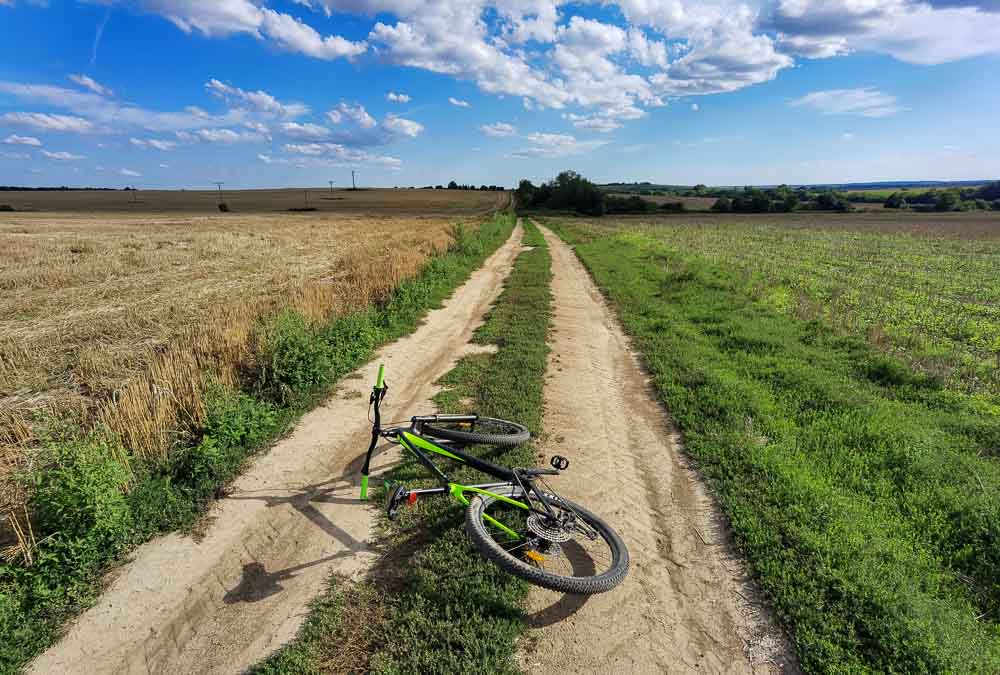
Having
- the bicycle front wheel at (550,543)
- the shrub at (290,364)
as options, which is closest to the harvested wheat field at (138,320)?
the shrub at (290,364)

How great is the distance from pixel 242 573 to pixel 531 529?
2569 mm

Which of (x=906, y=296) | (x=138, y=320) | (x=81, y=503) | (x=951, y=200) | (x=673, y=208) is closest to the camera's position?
(x=81, y=503)

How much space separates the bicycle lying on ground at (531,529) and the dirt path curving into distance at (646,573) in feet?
0.83

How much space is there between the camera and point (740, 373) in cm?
818

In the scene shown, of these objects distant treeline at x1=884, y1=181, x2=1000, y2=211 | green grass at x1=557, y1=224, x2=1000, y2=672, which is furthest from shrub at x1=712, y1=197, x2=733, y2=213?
green grass at x1=557, y1=224, x2=1000, y2=672

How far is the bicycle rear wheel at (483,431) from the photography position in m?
5.27

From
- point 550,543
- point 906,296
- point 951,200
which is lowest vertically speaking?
point 550,543

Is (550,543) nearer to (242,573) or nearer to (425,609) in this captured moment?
(425,609)

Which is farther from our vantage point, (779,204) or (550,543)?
(779,204)

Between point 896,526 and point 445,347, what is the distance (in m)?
7.65

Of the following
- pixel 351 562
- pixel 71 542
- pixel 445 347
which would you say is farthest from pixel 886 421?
pixel 71 542

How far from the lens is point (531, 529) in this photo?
4035 mm

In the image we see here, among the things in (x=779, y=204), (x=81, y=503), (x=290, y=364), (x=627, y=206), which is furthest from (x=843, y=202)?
(x=81, y=503)

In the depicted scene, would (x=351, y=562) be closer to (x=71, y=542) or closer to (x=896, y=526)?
(x=71, y=542)
